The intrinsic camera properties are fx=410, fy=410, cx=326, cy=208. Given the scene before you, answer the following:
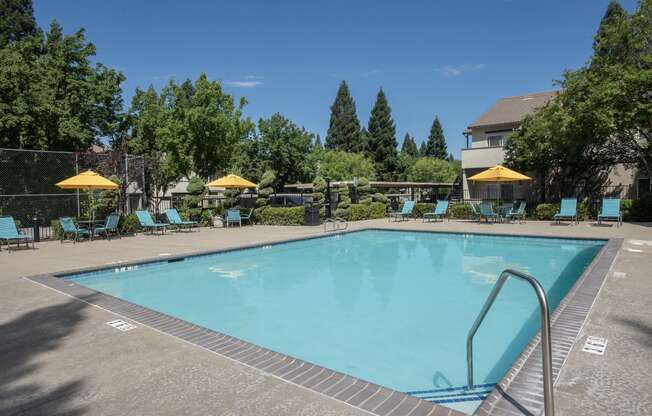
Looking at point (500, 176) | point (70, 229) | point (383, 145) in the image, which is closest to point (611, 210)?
point (500, 176)

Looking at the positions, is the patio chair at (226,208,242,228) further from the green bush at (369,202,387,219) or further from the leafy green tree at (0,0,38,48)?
the leafy green tree at (0,0,38,48)

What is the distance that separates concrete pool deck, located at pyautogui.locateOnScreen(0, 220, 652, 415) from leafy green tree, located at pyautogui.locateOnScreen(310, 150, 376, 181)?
3852cm

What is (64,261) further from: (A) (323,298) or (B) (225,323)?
(A) (323,298)

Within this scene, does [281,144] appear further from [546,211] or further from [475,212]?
[546,211]

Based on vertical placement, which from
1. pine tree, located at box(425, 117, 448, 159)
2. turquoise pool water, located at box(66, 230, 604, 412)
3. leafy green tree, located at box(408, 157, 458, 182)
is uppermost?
pine tree, located at box(425, 117, 448, 159)

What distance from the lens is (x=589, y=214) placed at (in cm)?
1814

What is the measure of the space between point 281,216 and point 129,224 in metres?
6.55

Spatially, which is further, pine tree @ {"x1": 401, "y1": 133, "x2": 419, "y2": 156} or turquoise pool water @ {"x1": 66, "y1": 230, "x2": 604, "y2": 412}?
pine tree @ {"x1": 401, "y1": 133, "x2": 419, "y2": 156}

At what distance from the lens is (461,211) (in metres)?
20.3

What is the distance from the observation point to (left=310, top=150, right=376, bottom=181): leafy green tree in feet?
143

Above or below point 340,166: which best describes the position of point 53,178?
below

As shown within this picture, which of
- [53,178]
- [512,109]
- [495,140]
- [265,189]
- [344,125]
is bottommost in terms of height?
[265,189]

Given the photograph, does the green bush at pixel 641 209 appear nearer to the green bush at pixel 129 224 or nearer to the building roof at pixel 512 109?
the building roof at pixel 512 109

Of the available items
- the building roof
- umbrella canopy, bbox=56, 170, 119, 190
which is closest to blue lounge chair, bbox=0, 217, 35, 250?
umbrella canopy, bbox=56, 170, 119, 190
